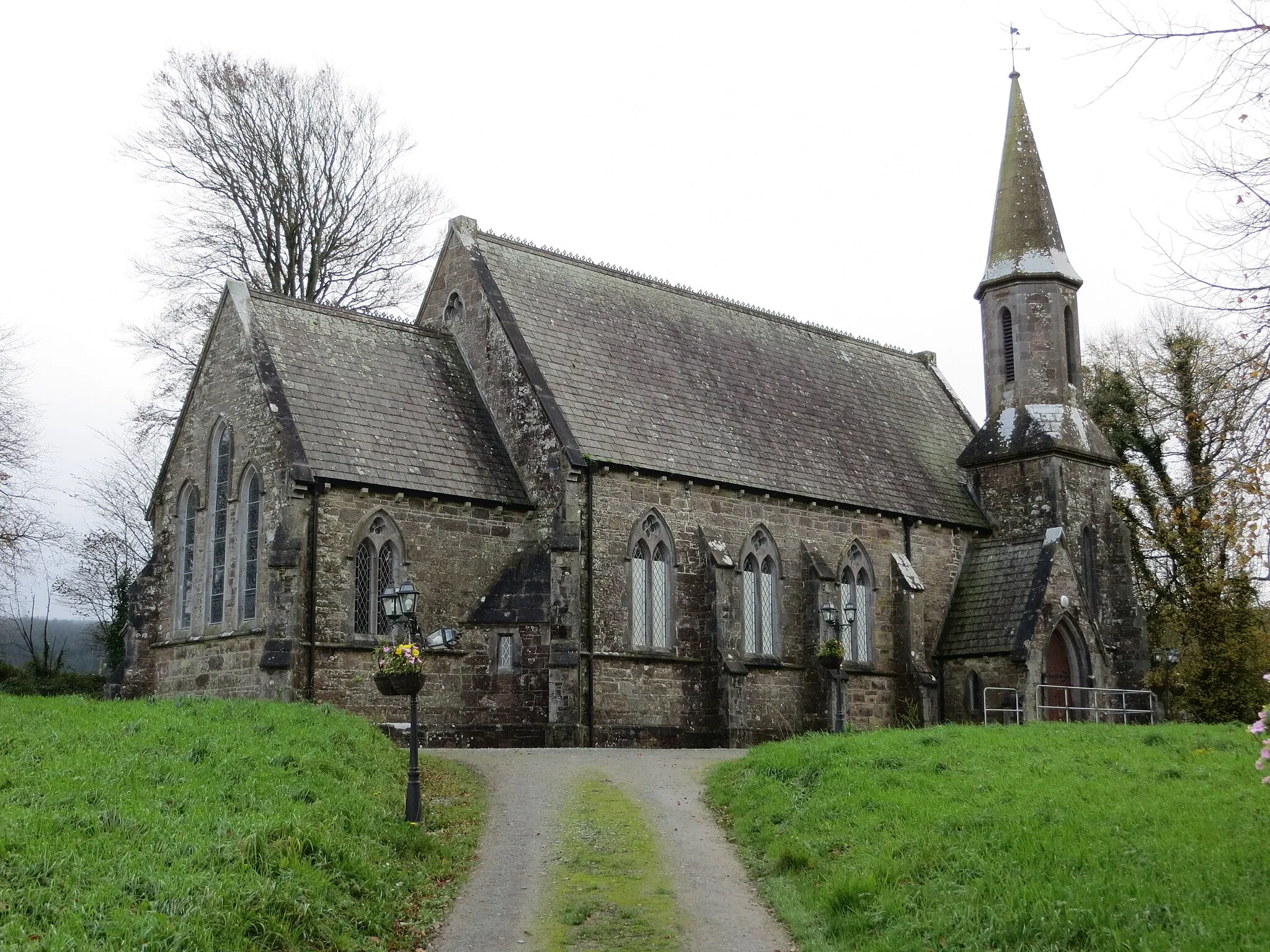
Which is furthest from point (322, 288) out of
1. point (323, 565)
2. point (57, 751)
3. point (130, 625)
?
point (57, 751)

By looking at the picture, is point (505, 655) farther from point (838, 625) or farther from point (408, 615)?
point (408, 615)

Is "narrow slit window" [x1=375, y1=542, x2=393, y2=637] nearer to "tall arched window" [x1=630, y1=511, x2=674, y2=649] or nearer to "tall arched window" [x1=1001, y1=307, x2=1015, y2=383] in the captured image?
"tall arched window" [x1=630, y1=511, x2=674, y2=649]

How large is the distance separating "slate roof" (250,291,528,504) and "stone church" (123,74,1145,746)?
0.07 meters

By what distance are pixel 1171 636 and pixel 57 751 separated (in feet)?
115

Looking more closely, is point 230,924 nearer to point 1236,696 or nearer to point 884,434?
point 884,434

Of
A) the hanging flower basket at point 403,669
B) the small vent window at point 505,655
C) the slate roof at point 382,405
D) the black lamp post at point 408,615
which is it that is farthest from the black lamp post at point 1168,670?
the hanging flower basket at point 403,669

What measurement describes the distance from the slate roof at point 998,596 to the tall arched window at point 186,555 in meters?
17.9

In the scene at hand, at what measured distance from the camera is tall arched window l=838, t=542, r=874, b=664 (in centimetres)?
3158

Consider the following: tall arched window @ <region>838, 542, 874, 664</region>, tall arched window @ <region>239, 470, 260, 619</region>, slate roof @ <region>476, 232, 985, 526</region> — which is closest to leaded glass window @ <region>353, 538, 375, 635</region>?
tall arched window @ <region>239, 470, 260, 619</region>

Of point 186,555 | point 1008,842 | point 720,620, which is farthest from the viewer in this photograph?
point 186,555

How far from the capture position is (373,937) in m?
11.7

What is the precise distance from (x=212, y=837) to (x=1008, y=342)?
97.1 ft

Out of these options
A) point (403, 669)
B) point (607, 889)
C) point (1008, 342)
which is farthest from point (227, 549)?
point (1008, 342)

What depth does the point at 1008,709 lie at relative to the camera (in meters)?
30.9
